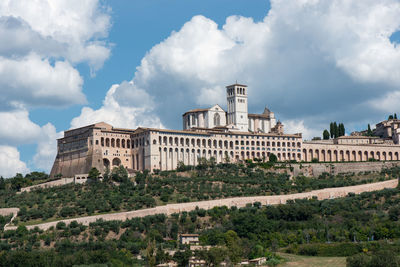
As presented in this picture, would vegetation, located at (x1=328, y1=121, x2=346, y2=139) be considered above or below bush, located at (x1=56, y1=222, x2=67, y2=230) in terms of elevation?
above

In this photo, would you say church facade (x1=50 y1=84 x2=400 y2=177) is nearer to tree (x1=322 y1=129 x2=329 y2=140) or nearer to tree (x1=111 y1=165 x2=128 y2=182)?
tree (x1=111 y1=165 x2=128 y2=182)

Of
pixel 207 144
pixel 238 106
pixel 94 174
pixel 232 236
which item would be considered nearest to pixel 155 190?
pixel 94 174

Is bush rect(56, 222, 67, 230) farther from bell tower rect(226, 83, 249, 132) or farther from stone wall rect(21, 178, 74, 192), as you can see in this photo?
bell tower rect(226, 83, 249, 132)

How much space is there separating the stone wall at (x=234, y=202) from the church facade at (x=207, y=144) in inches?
791

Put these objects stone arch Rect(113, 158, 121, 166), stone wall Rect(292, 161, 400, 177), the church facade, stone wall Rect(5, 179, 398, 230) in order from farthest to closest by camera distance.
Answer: stone wall Rect(292, 161, 400, 177) → stone arch Rect(113, 158, 121, 166) → the church facade → stone wall Rect(5, 179, 398, 230)

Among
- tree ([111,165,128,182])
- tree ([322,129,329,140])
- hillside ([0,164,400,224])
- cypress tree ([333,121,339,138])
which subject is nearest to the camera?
hillside ([0,164,400,224])

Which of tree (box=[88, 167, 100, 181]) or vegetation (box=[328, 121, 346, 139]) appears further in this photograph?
vegetation (box=[328, 121, 346, 139])

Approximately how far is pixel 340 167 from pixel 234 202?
29889 millimetres

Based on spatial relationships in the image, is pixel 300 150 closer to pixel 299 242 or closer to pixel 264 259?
pixel 299 242

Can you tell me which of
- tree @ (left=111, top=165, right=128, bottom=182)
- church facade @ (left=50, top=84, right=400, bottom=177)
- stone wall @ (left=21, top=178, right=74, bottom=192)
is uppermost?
church facade @ (left=50, top=84, right=400, bottom=177)

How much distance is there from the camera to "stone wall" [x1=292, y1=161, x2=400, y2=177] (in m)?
107

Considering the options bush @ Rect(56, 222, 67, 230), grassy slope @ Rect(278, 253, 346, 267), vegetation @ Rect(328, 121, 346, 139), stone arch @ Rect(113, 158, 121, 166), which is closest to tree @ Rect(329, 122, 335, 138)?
vegetation @ Rect(328, 121, 346, 139)

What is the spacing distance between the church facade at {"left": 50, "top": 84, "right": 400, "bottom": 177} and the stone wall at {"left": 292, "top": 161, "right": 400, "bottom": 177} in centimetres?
628

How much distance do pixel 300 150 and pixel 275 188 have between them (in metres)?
24.4
